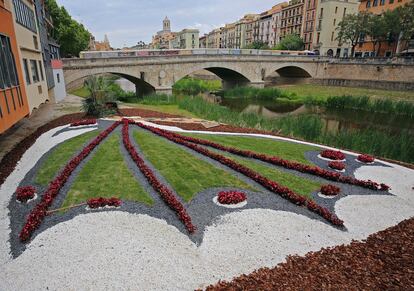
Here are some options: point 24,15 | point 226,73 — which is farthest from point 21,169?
point 226,73

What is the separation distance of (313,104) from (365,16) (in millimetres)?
32154

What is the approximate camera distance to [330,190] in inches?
379

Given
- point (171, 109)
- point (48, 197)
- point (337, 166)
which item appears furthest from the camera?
point (171, 109)

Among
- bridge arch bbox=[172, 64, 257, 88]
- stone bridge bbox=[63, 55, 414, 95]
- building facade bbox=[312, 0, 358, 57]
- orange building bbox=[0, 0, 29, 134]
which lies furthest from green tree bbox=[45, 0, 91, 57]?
building facade bbox=[312, 0, 358, 57]

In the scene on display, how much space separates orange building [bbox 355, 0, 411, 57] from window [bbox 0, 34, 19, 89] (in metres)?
72.5

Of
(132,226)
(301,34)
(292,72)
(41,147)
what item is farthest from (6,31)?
(301,34)

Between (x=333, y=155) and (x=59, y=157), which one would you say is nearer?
(x=59, y=157)

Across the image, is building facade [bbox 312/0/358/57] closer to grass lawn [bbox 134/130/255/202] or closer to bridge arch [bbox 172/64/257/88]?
bridge arch [bbox 172/64/257/88]

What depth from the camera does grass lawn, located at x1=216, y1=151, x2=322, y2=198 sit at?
32.9 ft

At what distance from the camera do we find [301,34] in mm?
87750

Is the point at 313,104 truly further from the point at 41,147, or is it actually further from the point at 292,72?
the point at 41,147

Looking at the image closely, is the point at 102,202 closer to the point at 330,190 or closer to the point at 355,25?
the point at 330,190

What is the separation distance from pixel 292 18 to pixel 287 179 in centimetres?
9655

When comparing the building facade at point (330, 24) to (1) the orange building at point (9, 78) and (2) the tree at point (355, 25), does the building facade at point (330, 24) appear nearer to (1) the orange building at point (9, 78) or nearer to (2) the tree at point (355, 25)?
Result: (2) the tree at point (355, 25)
